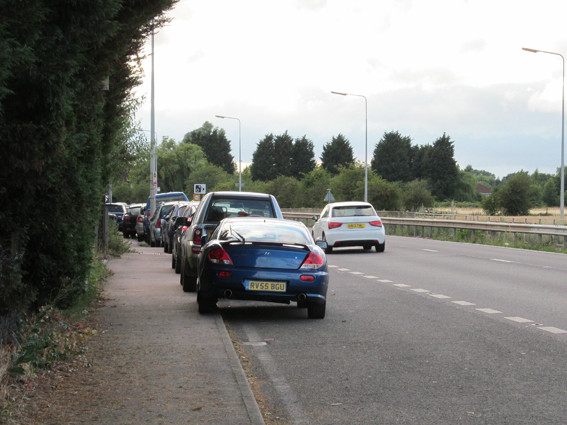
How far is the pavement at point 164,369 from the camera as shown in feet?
18.1

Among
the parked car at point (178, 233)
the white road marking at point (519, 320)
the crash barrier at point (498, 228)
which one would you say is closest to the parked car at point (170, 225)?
the parked car at point (178, 233)

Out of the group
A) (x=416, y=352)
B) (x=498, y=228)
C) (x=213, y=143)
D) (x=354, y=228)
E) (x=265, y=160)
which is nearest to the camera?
(x=416, y=352)

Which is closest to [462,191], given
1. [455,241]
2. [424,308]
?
[455,241]

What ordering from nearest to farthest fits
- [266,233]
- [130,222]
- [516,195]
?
[266,233] → [130,222] → [516,195]

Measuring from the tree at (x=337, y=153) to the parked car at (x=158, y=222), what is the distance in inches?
4294

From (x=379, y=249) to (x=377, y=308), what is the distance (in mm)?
14110

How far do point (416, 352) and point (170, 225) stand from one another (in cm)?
1808

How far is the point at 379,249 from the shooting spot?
2566 centimetres

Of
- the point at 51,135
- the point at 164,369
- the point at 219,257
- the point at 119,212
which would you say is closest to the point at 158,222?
the point at 119,212

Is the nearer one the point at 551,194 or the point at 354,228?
the point at 354,228

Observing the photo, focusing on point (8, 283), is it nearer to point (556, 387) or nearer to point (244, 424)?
point (244, 424)

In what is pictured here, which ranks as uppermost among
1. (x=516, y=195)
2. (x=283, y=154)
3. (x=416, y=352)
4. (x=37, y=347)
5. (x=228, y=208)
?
(x=283, y=154)

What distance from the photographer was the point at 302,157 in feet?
478

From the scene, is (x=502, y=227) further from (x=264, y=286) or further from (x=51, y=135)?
(x=51, y=135)
